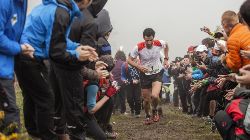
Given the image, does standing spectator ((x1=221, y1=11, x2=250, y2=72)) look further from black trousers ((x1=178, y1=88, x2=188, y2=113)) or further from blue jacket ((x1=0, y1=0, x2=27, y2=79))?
black trousers ((x1=178, y1=88, x2=188, y2=113))

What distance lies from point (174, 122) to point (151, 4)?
37.1 meters

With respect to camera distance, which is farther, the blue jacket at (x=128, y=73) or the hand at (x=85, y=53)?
the blue jacket at (x=128, y=73)

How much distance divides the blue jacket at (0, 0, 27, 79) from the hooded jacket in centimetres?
30

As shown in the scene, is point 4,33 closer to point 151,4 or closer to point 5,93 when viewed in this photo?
point 5,93

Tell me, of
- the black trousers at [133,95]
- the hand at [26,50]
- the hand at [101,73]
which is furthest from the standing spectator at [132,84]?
the hand at [26,50]

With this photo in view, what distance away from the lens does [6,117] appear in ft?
13.6

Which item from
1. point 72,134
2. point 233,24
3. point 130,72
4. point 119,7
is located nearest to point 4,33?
point 72,134

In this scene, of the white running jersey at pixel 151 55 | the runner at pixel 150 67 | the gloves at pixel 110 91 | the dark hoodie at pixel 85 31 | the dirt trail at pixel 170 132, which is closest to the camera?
the dark hoodie at pixel 85 31

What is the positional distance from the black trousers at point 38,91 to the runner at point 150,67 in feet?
19.4

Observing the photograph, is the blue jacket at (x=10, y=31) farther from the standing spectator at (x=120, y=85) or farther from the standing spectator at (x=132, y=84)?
the standing spectator at (x=120, y=85)

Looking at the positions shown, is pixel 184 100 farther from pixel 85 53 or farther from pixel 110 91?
pixel 85 53

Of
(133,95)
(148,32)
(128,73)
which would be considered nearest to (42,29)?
(148,32)

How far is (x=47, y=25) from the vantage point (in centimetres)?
477

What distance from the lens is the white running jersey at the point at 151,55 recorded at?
11.3 meters
